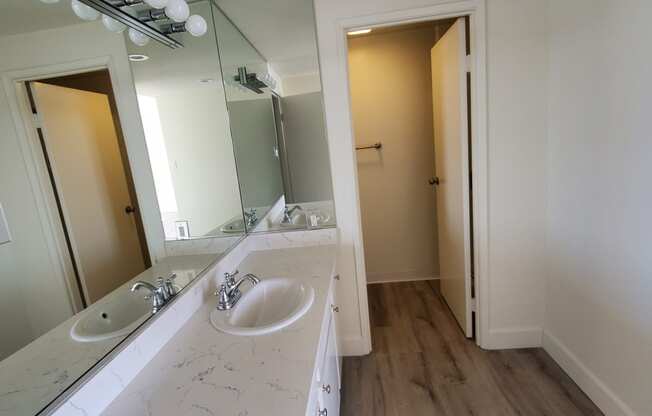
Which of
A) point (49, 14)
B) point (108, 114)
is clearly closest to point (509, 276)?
point (108, 114)

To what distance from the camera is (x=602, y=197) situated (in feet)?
4.91

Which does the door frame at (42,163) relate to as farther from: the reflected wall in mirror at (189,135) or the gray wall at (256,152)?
the gray wall at (256,152)

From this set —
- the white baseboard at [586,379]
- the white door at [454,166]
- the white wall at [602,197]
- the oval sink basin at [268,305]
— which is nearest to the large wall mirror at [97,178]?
the oval sink basin at [268,305]

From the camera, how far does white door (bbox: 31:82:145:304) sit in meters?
0.78

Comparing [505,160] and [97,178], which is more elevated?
[97,178]

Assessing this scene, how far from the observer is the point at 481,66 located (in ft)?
5.92

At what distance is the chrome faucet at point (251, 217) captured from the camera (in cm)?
211

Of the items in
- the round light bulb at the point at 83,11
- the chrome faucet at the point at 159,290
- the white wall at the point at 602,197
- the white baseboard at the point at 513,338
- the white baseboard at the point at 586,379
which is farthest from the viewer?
the white baseboard at the point at 513,338

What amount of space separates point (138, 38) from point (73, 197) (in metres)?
0.67

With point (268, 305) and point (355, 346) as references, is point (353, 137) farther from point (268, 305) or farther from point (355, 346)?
point (355, 346)

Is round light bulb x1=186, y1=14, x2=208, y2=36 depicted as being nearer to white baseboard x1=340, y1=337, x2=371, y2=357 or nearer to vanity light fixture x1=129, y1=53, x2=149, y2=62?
vanity light fixture x1=129, y1=53, x2=149, y2=62

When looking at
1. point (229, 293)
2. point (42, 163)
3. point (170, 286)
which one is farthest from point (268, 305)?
point (42, 163)

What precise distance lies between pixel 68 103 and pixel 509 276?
2.30 metres

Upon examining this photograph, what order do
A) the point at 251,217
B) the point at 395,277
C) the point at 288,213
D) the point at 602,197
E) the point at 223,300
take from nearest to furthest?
the point at 223,300
the point at 602,197
the point at 251,217
the point at 288,213
the point at 395,277
